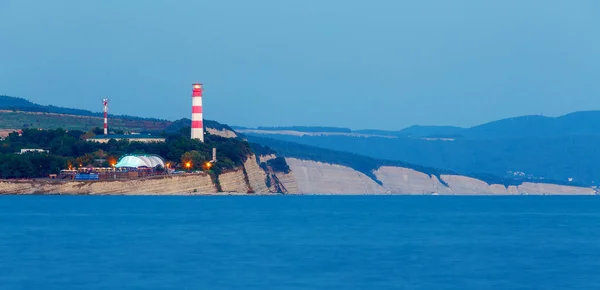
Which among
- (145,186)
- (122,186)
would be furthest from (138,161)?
(122,186)

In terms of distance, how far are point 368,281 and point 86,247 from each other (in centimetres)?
1829

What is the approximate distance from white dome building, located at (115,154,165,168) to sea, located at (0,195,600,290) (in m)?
36.4

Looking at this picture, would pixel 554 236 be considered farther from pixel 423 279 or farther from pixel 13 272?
pixel 13 272

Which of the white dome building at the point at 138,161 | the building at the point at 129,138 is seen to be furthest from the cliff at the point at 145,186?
the building at the point at 129,138

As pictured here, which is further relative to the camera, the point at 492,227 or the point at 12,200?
the point at 12,200

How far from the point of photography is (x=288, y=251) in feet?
194

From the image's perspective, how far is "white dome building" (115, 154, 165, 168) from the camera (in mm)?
130375

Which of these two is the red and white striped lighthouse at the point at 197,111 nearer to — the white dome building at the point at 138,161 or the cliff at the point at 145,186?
the cliff at the point at 145,186

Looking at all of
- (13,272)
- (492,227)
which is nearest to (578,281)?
(13,272)

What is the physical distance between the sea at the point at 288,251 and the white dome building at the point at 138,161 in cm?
3636

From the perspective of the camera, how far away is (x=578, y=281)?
48500 mm

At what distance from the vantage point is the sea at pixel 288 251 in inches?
1865

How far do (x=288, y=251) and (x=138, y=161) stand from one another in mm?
73702

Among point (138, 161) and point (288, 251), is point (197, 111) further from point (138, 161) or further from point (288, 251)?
point (288, 251)
